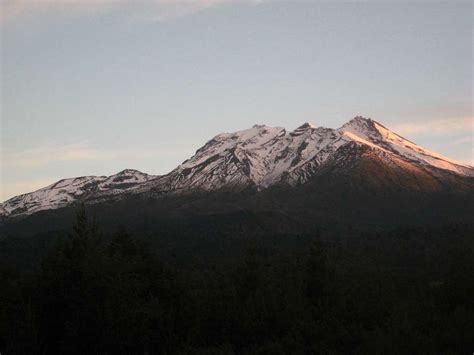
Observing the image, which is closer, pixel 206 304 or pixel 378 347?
pixel 378 347

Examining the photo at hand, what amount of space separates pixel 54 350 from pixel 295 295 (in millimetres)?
16099

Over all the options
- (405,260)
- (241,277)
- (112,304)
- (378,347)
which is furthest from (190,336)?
(405,260)

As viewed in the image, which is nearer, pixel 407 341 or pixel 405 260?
pixel 407 341

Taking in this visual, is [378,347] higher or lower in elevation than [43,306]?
lower

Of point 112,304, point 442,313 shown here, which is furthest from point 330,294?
point 112,304

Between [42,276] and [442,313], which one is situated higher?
[42,276]

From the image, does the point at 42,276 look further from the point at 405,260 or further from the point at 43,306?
the point at 405,260

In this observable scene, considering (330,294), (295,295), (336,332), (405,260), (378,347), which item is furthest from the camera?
(405,260)

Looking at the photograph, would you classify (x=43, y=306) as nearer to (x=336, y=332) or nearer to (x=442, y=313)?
(x=336, y=332)

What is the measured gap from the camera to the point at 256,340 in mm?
30750

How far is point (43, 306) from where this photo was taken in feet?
88.6

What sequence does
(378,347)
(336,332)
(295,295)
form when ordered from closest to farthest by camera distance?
(378,347), (336,332), (295,295)

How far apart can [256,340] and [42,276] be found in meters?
11.3

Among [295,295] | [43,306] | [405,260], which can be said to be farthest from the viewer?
[405,260]
